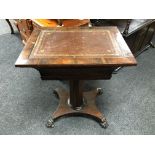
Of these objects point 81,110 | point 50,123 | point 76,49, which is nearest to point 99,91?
point 81,110

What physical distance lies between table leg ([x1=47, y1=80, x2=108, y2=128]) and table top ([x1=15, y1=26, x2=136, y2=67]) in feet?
1.07

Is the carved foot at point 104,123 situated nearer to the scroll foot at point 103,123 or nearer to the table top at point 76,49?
the scroll foot at point 103,123

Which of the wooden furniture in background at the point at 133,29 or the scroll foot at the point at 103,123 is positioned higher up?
the wooden furniture in background at the point at 133,29

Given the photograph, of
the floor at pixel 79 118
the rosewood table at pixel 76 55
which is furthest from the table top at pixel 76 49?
the floor at pixel 79 118

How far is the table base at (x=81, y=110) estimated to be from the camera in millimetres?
1556

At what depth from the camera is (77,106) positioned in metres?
1.62

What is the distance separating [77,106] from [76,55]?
59cm

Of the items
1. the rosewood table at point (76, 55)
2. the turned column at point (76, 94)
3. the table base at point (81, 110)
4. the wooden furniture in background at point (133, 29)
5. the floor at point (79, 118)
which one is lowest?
the floor at point (79, 118)

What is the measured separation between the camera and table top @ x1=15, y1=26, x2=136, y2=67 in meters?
1.10

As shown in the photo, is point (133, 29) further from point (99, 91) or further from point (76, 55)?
point (76, 55)

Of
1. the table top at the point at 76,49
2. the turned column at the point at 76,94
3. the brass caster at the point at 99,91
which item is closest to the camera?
the table top at the point at 76,49

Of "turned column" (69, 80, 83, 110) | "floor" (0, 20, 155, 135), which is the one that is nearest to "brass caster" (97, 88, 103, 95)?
"floor" (0, 20, 155, 135)

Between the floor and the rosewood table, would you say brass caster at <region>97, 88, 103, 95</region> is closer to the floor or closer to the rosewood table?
the floor

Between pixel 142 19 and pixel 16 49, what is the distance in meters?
1.60
